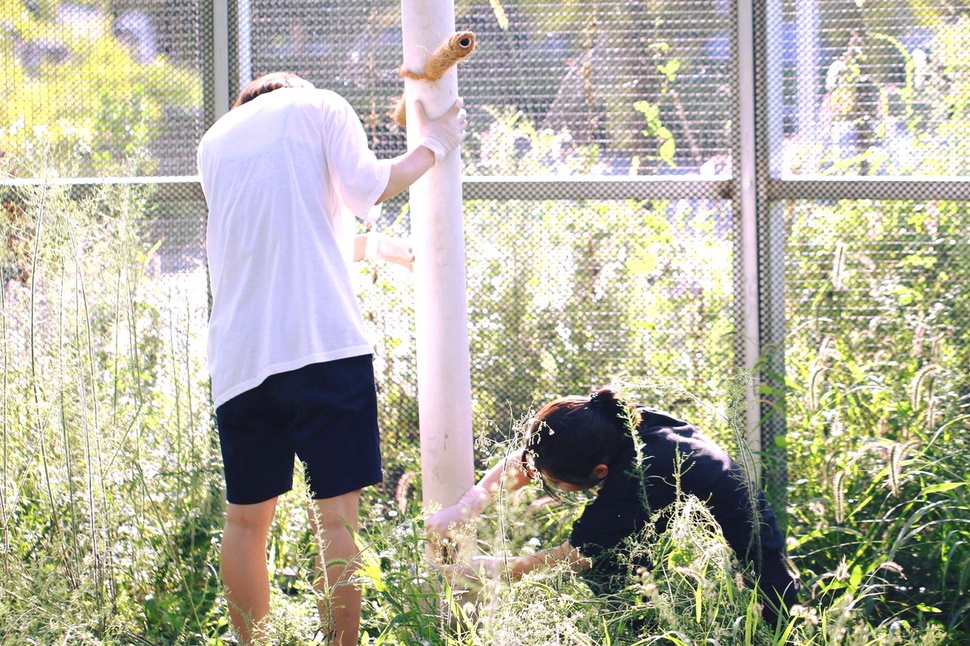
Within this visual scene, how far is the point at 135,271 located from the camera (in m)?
3.14

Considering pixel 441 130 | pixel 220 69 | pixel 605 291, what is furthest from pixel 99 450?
pixel 605 291

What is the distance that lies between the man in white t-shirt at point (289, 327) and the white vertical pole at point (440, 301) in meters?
0.17

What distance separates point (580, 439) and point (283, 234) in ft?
3.16

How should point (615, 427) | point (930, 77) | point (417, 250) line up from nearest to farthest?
point (615, 427)
point (417, 250)
point (930, 77)

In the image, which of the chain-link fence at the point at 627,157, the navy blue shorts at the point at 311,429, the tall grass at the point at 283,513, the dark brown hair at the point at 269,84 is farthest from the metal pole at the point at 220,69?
the navy blue shorts at the point at 311,429

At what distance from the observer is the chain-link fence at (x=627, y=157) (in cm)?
392

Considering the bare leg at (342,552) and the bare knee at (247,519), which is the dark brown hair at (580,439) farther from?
the bare knee at (247,519)

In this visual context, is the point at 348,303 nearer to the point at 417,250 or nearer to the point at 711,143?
the point at 417,250

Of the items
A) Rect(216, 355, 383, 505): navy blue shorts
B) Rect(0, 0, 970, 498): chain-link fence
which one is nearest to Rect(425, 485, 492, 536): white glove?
Rect(216, 355, 383, 505): navy blue shorts

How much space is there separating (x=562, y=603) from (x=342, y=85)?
255 centimetres

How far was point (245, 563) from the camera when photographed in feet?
9.30

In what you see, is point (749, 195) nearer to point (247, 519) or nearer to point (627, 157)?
point (627, 157)

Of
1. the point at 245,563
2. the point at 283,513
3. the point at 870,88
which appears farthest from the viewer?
the point at 870,88

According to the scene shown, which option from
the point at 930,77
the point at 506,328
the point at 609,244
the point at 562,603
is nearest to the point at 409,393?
the point at 506,328
